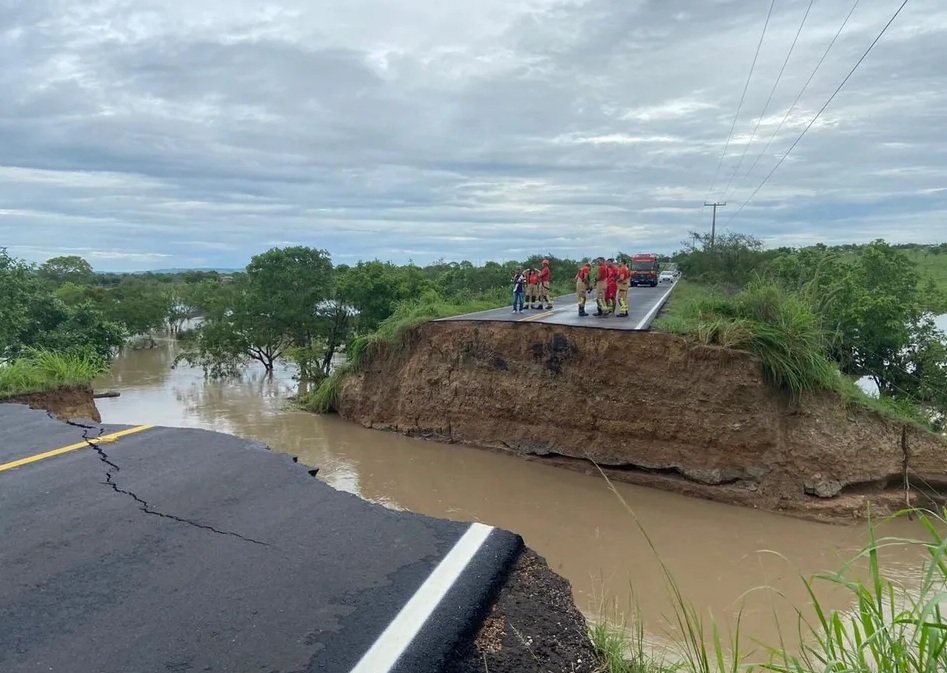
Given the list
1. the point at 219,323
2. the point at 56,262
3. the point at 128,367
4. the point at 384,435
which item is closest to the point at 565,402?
the point at 384,435

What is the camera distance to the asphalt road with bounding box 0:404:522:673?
3068mm

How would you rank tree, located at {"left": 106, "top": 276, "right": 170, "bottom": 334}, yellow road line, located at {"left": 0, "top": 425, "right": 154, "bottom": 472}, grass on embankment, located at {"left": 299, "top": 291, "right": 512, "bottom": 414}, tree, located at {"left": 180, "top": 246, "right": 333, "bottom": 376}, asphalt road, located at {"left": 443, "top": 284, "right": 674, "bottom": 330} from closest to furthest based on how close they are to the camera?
yellow road line, located at {"left": 0, "top": 425, "right": 154, "bottom": 472} → asphalt road, located at {"left": 443, "top": 284, "right": 674, "bottom": 330} → grass on embankment, located at {"left": 299, "top": 291, "right": 512, "bottom": 414} → tree, located at {"left": 180, "top": 246, "right": 333, "bottom": 376} → tree, located at {"left": 106, "top": 276, "right": 170, "bottom": 334}

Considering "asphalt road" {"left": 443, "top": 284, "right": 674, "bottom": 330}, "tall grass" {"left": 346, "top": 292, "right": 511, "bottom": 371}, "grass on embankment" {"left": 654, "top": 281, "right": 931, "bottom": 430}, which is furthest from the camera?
"tall grass" {"left": 346, "top": 292, "right": 511, "bottom": 371}

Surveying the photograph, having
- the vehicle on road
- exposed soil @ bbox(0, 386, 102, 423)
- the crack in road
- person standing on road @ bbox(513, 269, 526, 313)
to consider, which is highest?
the vehicle on road

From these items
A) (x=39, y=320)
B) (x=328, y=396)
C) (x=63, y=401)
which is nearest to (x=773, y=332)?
(x=63, y=401)

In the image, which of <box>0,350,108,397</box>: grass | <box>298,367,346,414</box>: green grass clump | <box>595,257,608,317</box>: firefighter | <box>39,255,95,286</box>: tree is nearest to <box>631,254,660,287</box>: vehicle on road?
<box>595,257,608,317</box>: firefighter

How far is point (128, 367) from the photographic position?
119 ft

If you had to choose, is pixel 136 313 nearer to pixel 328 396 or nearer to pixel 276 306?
pixel 276 306

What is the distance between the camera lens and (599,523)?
11844 mm

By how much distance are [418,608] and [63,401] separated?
10229mm

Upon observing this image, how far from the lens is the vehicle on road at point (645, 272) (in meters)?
36.9

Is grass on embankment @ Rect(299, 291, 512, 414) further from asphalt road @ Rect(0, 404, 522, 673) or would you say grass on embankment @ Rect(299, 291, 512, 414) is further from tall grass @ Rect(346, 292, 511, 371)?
asphalt road @ Rect(0, 404, 522, 673)

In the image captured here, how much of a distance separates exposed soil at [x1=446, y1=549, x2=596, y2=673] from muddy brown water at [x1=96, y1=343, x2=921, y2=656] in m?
2.06

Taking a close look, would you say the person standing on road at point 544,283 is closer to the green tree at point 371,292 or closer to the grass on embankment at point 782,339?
the green tree at point 371,292
